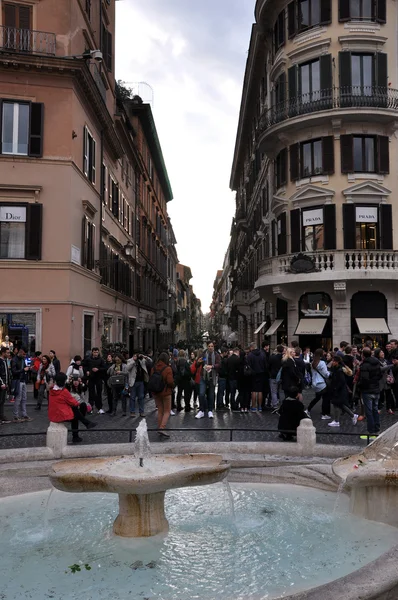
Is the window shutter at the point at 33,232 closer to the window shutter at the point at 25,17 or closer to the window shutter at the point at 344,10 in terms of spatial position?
the window shutter at the point at 25,17

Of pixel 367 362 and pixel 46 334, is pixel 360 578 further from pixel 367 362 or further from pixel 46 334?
pixel 46 334

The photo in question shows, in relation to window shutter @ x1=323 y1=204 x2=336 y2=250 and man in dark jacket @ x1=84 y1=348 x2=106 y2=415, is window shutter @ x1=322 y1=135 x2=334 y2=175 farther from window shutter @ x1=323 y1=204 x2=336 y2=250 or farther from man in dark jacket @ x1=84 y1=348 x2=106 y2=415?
man in dark jacket @ x1=84 y1=348 x2=106 y2=415

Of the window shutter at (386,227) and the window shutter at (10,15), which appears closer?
the window shutter at (10,15)

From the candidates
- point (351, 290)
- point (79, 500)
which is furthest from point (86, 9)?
point (79, 500)

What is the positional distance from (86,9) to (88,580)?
24163mm

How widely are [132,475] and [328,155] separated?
23.4 meters

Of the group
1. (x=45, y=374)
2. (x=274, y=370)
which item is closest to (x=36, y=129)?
(x=45, y=374)

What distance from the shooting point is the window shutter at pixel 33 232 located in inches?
769

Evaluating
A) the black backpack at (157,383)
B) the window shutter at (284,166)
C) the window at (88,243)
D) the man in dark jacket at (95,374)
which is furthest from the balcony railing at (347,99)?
the black backpack at (157,383)

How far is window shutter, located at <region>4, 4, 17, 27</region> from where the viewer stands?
2028 centimetres

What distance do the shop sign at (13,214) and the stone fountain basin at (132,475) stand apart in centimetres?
1479

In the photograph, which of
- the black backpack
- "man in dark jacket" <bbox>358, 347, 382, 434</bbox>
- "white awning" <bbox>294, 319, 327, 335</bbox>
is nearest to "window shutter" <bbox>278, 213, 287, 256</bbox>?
"white awning" <bbox>294, 319, 327, 335</bbox>

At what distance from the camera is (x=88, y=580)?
5012mm

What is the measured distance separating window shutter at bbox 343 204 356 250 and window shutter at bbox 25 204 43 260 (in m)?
13.9
